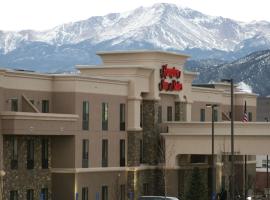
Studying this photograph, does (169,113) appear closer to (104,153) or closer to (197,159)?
(197,159)

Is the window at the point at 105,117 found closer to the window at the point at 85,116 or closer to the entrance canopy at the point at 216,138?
the window at the point at 85,116

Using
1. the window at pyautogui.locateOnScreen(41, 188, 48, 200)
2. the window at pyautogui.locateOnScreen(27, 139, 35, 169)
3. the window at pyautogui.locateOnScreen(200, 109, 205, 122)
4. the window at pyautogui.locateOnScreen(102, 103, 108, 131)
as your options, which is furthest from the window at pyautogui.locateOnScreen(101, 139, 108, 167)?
the window at pyautogui.locateOnScreen(200, 109, 205, 122)

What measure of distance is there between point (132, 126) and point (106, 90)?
487cm

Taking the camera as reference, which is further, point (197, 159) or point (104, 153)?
point (197, 159)

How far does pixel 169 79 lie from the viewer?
93.2 metres

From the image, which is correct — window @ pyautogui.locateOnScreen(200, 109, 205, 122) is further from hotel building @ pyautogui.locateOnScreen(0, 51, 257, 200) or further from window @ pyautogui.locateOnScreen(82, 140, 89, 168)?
window @ pyautogui.locateOnScreen(82, 140, 89, 168)

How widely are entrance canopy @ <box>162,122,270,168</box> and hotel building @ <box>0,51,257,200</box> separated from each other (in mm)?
152

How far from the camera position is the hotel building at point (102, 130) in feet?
246

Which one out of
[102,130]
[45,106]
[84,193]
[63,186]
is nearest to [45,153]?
[63,186]

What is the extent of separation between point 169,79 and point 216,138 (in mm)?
6566

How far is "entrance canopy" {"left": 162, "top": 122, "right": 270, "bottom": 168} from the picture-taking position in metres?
89.4

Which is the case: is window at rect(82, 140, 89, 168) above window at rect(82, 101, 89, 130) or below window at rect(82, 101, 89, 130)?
below

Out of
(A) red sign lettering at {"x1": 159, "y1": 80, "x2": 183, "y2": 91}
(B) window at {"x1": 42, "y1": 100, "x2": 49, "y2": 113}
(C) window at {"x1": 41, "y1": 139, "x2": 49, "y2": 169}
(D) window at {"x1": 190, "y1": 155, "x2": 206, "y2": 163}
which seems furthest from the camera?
(D) window at {"x1": 190, "y1": 155, "x2": 206, "y2": 163}

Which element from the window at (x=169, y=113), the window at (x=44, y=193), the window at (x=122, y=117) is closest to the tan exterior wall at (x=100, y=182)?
the window at (x=44, y=193)
